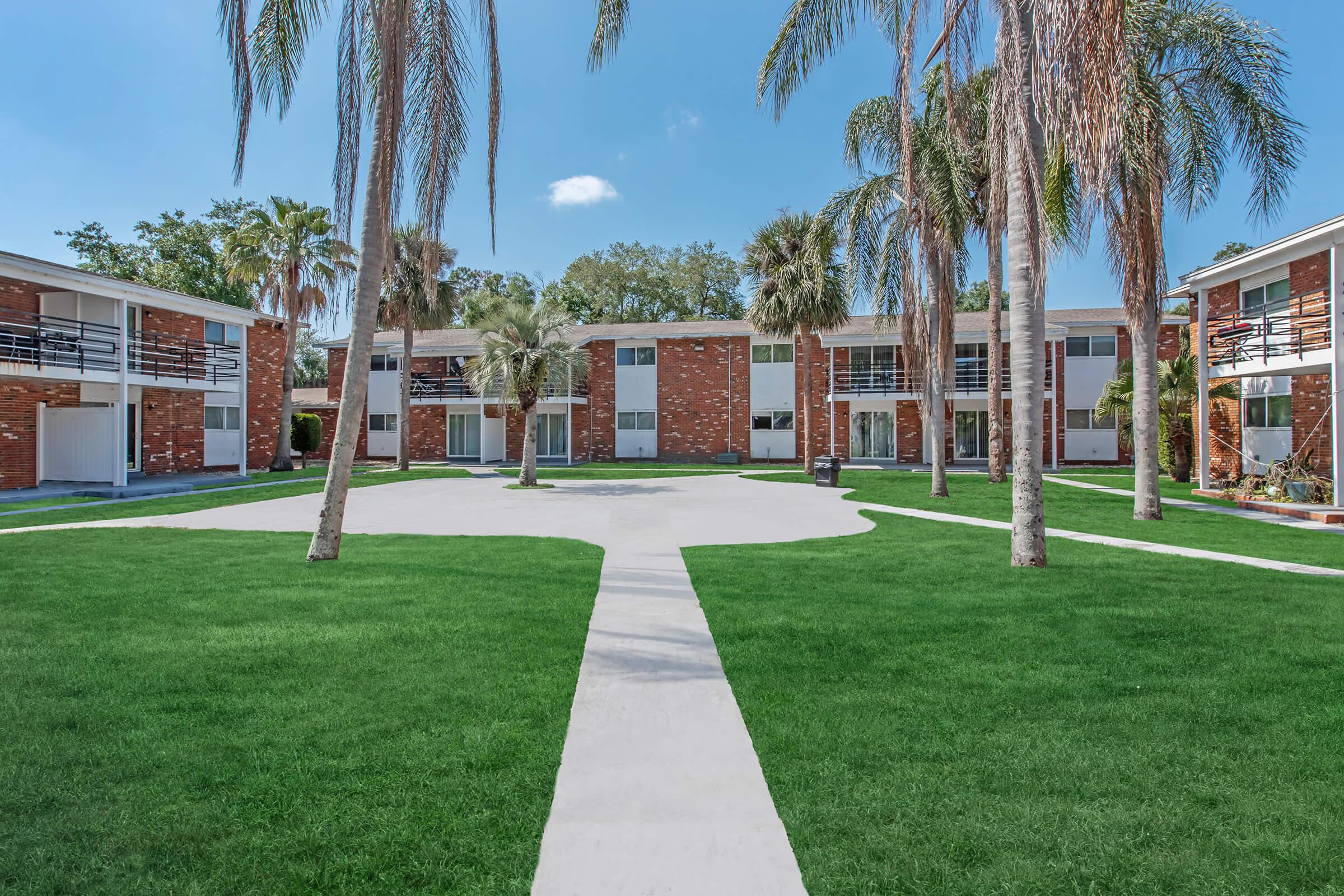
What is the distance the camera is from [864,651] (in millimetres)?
5250

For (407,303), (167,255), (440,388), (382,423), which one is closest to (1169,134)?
(407,303)

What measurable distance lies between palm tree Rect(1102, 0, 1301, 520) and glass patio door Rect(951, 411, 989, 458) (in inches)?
716

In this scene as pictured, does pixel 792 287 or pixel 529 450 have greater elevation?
pixel 792 287

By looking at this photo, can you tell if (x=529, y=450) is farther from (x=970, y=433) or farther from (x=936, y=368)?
(x=970, y=433)

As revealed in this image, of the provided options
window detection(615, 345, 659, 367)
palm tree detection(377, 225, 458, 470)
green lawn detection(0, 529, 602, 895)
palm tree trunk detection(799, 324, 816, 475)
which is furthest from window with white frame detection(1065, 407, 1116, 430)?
green lawn detection(0, 529, 602, 895)

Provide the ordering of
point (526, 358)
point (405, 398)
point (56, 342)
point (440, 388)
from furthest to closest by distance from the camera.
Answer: point (440, 388) < point (405, 398) < point (526, 358) < point (56, 342)

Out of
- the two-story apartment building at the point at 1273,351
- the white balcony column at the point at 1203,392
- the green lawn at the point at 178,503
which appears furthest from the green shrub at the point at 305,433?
the two-story apartment building at the point at 1273,351

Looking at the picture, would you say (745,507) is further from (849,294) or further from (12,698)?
(12,698)

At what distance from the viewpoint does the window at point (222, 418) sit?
26.0m

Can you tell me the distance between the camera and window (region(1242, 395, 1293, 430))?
60.9ft

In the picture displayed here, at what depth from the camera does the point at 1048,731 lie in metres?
3.84

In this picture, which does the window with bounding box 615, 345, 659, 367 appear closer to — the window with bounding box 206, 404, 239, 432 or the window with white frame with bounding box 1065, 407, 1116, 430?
the window with bounding box 206, 404, 239, 432

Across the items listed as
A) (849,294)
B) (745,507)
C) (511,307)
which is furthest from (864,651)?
(511,307)

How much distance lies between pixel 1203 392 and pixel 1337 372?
4000 mm
